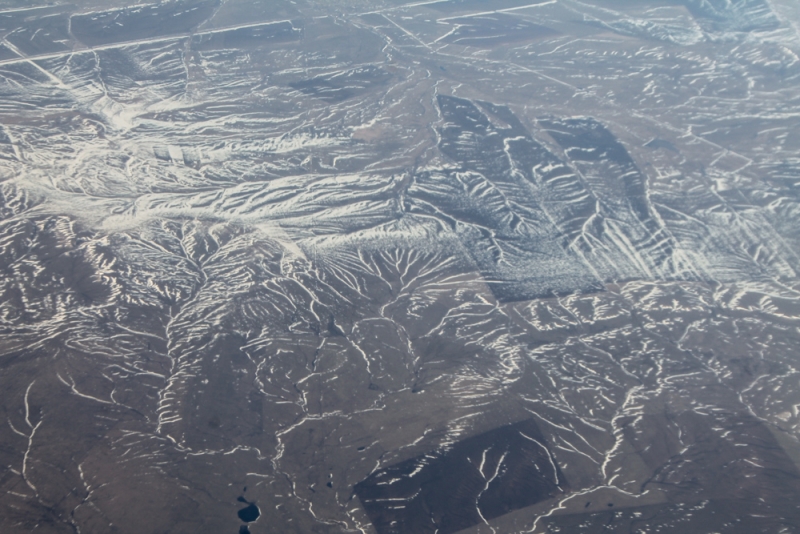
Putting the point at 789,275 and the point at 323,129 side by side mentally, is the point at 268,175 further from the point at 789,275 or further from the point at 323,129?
the point at 789,275

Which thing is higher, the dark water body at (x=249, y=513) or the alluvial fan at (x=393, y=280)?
the alluvial fan at (x=393, y=280)

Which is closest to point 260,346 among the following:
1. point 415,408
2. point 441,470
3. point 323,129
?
point 415,408

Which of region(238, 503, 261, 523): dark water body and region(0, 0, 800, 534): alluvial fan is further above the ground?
region(0, 0, 800, 534): alluvial fan

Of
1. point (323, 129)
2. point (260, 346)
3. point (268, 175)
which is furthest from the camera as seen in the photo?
point (323, 129)

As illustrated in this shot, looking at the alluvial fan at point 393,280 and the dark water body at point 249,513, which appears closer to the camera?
the dark water body at point 249,513

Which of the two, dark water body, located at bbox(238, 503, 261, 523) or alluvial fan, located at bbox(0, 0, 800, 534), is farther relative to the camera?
alluvial fan, located at bbox(0, 0, 800, 534)

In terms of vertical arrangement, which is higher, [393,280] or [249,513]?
[393,280]

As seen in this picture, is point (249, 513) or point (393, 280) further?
point (393, 280)

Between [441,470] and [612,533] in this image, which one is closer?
→ [612,533]
